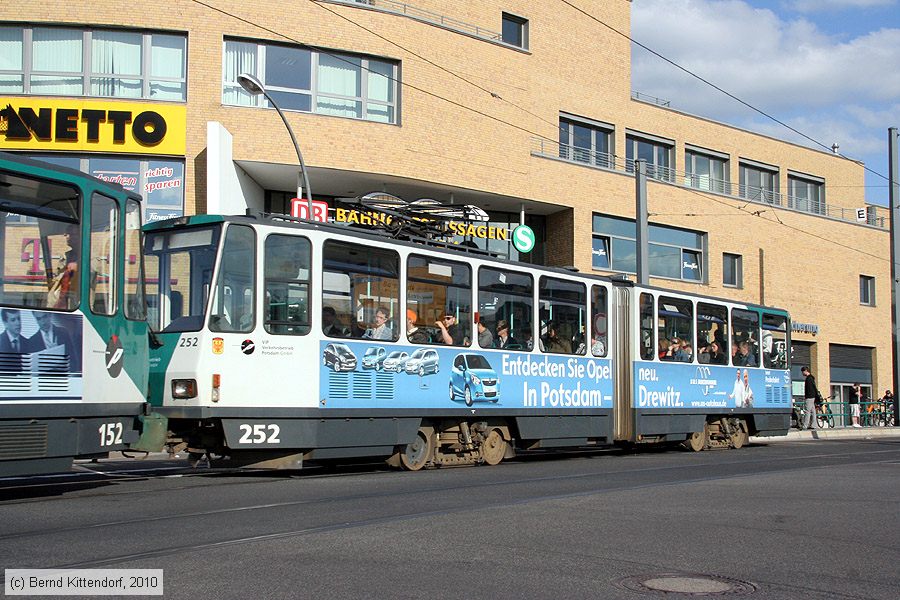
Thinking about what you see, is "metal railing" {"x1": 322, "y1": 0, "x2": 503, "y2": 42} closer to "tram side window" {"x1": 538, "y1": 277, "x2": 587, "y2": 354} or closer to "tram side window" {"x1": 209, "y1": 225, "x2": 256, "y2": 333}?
"tram side window" {"x1": 538, "y1": 277, "x2": 587, "y2": 354}

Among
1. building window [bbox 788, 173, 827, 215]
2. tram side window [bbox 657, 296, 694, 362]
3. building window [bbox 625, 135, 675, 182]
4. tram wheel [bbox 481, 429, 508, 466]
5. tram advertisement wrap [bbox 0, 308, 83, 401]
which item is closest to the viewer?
tram advertisement wrap [bbox 0, 308, 83, 401]

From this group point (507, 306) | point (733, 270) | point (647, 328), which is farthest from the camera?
point (733, 270)

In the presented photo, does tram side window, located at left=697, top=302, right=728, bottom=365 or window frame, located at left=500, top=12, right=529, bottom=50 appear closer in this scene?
tram side window, located at left=697, top=302, right=728, bottom=365

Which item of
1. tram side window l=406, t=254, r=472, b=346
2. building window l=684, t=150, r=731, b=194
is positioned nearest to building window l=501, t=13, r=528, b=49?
building window l=684, t=150, r=731, b=194

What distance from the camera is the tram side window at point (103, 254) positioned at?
1044 cm

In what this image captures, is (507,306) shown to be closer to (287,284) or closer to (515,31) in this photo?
(287,284)

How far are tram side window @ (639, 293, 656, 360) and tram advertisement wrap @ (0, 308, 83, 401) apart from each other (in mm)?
11398

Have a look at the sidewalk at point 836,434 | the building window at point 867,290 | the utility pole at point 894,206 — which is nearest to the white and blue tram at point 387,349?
the sidewalk at point 836,434

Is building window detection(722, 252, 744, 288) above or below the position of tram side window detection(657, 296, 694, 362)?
above

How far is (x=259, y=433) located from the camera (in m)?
12.0

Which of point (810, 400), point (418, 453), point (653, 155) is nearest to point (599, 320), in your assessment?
point (418, 453)

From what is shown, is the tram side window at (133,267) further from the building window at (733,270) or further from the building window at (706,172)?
the building window at (733,270)

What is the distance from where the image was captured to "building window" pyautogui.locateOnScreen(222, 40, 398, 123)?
26016 mm

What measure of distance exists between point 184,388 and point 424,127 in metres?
17.7
